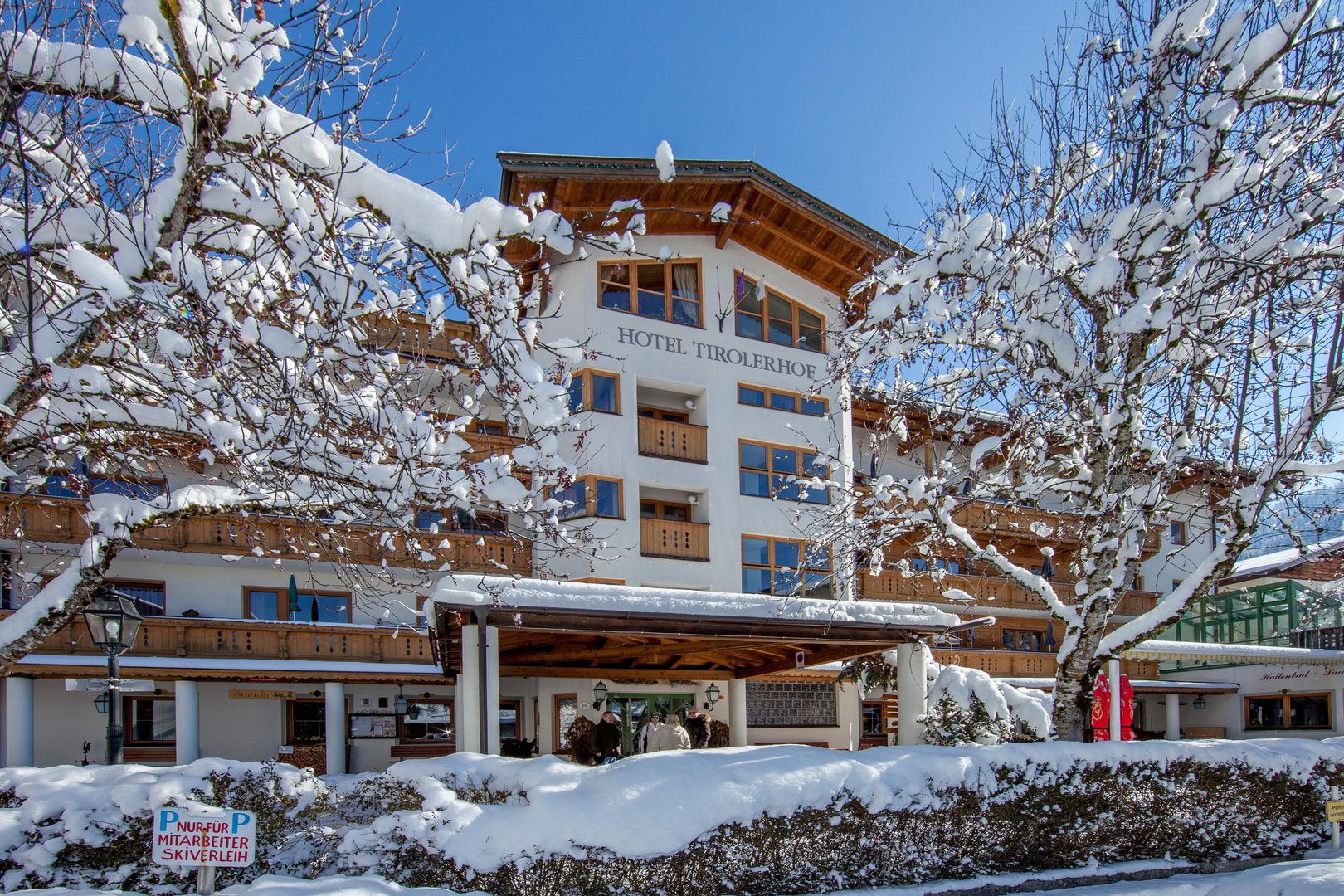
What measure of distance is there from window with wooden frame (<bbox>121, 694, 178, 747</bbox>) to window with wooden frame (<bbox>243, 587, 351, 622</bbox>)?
2.41 meters

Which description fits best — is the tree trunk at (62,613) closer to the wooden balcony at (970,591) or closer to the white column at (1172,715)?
the wooden balcony at (970,591)

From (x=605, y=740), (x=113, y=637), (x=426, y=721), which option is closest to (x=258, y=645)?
(x=426, y=721)

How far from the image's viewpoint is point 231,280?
729 cm

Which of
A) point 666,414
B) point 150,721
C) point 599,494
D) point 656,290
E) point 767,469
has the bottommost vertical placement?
point 150,721

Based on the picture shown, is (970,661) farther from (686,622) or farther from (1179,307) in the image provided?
(1179,307)

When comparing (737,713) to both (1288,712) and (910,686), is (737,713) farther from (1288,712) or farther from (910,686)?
(1288,712)

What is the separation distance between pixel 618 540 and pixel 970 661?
9.92 m

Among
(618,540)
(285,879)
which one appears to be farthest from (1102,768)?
(618,540)

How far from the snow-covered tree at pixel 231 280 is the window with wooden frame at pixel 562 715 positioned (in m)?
17.0

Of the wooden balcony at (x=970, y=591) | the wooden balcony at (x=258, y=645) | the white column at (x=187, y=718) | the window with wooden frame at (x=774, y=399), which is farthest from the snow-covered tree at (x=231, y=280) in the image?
the window with wooden frame at (x=774, y=399)

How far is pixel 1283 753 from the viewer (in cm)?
1176

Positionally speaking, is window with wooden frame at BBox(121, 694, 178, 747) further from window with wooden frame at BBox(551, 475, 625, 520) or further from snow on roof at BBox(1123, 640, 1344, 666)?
snow on roof at BBox(1123, 640, 1344, 666)

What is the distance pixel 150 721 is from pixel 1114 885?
19589 mm

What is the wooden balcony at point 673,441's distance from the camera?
2536 centimetres
